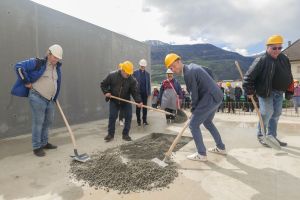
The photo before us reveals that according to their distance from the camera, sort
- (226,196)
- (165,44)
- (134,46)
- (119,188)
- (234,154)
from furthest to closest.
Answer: (165,44) < (134,46) < (234,154) < (119,188) < (226,196)

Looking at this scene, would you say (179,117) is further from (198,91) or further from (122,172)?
(122,172)

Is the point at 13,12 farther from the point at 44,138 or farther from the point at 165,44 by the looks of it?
the point at 165,44

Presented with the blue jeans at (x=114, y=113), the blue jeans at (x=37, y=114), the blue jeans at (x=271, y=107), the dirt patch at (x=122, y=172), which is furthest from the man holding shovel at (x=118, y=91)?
the blue jeans at (x=271, y=107)

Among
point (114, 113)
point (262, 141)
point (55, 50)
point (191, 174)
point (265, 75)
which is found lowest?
point (191, 174)

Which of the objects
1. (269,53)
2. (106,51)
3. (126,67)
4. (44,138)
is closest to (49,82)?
(44,138)

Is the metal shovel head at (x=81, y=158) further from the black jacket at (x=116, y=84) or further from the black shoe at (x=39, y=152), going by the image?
the black jacket at (x=116, y=84)

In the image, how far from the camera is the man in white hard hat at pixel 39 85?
4648 millimetres

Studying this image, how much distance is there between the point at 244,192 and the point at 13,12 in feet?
19.2

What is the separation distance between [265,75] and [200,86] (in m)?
1.51

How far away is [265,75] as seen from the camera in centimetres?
504

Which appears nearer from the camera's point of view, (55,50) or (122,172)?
(122,172)

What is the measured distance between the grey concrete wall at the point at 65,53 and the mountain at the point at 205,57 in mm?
90167

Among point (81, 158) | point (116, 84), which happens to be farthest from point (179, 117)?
point (81, 158)

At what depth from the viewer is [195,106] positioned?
4.32 metres
